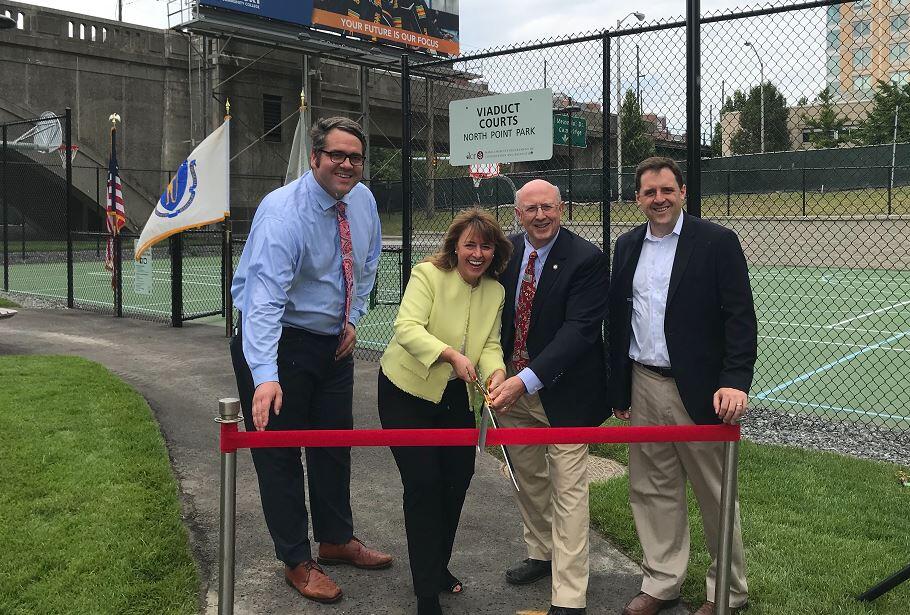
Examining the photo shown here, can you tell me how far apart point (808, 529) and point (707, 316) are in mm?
1803

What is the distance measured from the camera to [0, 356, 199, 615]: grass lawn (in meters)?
3.67

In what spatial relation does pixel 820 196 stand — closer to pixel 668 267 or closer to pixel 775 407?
pixel 775 407

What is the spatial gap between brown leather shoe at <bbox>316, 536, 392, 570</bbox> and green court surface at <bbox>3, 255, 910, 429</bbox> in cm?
483

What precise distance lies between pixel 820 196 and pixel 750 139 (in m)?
9.22

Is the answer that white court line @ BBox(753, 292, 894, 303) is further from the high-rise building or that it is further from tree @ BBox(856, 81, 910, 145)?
the high-rise building

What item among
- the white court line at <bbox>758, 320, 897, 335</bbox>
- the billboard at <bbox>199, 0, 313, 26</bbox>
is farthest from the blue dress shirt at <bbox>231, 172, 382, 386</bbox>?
the billboard at <bbox>199, 0, 313, 26</bbox>

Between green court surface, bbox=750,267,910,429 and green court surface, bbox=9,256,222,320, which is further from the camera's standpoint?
green court surface, bbox=9,256,222,320

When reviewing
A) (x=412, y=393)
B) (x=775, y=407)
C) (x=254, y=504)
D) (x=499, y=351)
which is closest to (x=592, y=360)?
(x=499, y=351)

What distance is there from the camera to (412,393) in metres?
3.55

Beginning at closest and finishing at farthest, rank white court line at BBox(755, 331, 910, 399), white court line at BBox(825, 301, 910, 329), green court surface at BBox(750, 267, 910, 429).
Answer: green court surface at BBox(750, 267, 910, 429) → white court line at BBox(755, 331, 910, 399) → white court line at BBox(825, 301, 910, 329)

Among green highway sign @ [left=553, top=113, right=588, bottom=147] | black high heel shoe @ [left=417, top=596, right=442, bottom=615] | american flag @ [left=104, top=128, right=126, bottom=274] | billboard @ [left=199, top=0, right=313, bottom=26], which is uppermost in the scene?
billboard @ [left=199, top=0, right=313, bottom=26]

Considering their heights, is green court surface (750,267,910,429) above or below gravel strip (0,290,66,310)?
below

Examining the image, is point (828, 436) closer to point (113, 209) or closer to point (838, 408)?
point (838, 408)

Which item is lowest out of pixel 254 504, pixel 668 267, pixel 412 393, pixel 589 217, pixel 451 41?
pixel 254 504
